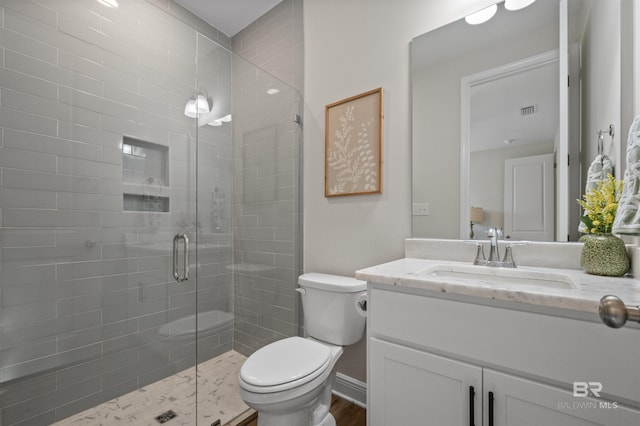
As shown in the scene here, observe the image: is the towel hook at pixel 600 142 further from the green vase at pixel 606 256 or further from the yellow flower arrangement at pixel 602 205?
the green vase at pixel 606 256

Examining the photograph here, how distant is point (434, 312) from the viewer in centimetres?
92

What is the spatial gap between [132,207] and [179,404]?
111 centimetres

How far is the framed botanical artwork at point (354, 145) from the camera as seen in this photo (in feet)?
5.51

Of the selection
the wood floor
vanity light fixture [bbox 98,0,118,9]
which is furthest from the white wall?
vanity light fixture [bbox 98,0,118,9]

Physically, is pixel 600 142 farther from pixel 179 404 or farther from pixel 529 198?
pixel 179 404

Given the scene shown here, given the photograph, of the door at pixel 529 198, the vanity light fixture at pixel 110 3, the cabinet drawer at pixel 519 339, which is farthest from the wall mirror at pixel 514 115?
the vanity light fixture at pixel 110 3

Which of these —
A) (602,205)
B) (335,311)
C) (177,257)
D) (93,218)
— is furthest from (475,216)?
(93,218)

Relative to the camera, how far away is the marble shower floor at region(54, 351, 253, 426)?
1.45m

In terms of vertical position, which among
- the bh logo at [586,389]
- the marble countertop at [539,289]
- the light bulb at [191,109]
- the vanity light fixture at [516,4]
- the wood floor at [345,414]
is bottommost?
the wood floor at [345,414]

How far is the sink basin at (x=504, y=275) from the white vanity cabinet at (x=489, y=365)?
170 mm

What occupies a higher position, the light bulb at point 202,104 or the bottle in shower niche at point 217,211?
the light bulb at point 202,104

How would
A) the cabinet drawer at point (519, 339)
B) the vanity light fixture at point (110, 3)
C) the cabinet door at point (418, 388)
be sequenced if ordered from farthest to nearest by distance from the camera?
the vanity light fixture at point (110, 3) < the cabinet door at point (418, 388) < the cabinet drawer at point (519, 339)

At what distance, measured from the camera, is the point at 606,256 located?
994 millimetres

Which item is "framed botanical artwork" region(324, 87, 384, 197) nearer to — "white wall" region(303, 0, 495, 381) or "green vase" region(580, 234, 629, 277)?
"white wall" region(303, 0, 495, 381)
